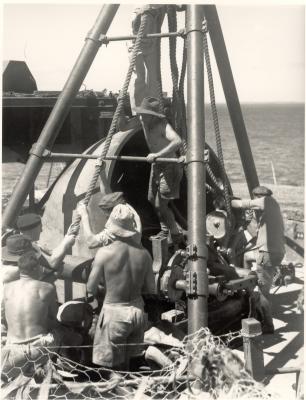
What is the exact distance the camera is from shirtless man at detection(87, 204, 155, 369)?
4.88m

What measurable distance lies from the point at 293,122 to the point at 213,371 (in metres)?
93.8

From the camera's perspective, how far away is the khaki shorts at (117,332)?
195 inches

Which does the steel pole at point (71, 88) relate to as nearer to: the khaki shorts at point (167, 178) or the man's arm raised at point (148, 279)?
the khaki shorts at point (167, 178)

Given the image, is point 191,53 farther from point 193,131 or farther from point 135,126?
point 135,126

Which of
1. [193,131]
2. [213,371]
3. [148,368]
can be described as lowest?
[148,368]

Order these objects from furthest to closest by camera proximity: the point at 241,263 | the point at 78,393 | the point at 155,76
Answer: the point at 241,263
the point at 155,76
the point at 78,393

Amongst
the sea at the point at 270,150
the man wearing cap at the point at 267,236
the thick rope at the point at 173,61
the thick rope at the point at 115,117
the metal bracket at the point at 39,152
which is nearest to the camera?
the thick rope at the point at 115,117

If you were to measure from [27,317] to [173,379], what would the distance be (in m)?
1.33

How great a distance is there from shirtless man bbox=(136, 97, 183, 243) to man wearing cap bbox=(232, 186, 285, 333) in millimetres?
1379

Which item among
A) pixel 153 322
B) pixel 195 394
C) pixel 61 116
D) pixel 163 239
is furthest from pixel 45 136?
pixel 195 394

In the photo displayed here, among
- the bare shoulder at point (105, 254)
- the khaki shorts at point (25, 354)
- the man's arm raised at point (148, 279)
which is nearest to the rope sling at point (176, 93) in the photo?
the bare shoulder at point (105, 254)

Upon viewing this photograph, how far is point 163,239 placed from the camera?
19.5ft

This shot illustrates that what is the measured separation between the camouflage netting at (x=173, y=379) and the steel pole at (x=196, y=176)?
0.22m

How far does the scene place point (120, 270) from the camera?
4879 mm
